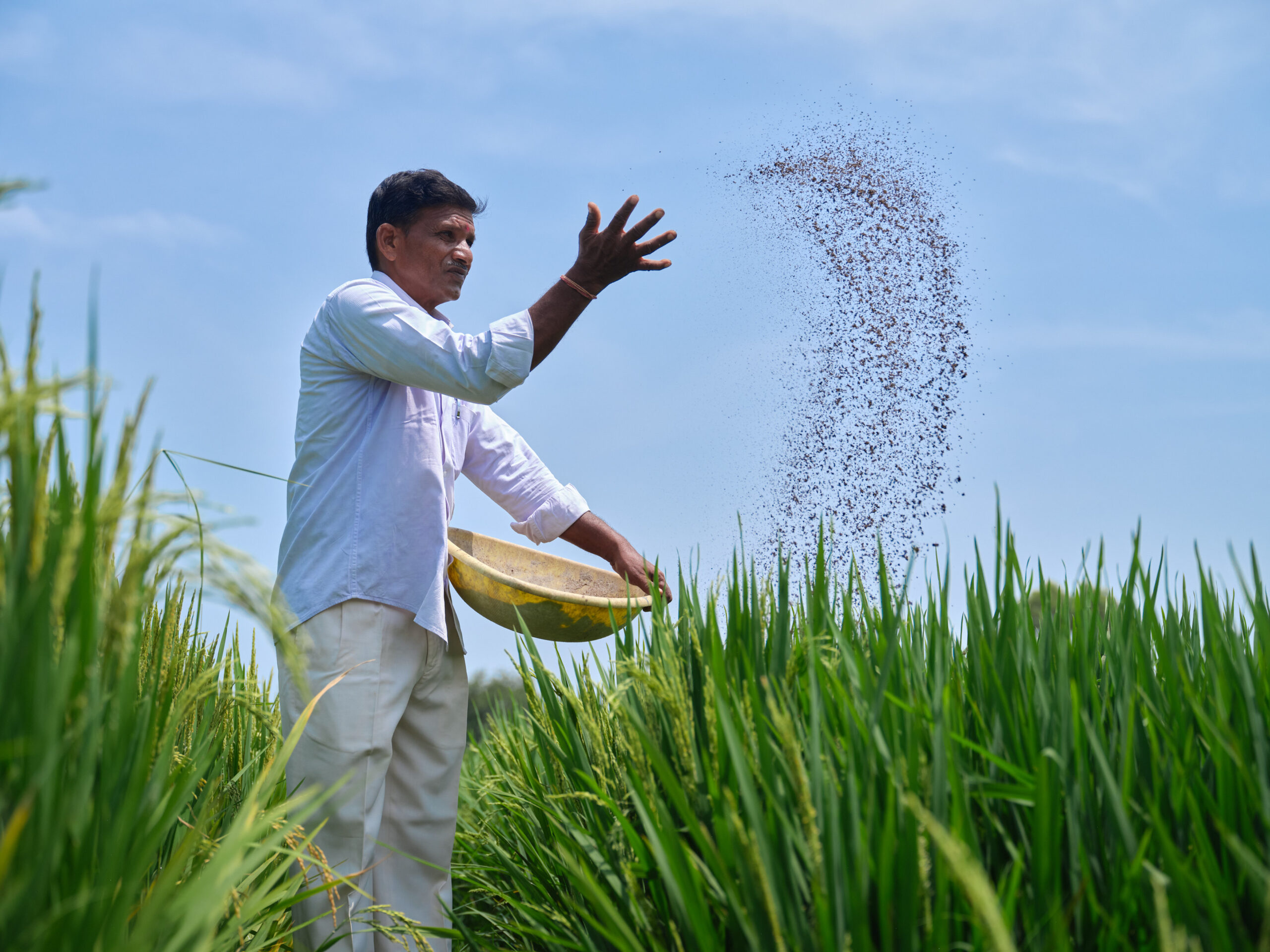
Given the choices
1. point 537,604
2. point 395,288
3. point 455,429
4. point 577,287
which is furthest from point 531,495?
point 577,287

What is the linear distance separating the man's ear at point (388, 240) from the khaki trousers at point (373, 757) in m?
1.16

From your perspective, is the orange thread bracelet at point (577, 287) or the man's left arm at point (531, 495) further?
the man's left arm at point (531, 495)

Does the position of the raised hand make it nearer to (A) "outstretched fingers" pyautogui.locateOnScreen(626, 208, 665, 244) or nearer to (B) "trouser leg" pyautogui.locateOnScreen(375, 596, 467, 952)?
(A) "outstretched fingers" pyautogui.locateOnScreen(626, 208, 665, 244)

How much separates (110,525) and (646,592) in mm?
2018

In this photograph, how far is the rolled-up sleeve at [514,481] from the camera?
3455 mm

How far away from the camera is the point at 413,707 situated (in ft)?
9.83

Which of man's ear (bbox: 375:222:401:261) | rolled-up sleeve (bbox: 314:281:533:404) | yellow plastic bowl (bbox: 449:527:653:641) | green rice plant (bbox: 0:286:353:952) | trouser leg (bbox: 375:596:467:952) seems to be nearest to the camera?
green rice plant (bbox: 0:286:353:952)

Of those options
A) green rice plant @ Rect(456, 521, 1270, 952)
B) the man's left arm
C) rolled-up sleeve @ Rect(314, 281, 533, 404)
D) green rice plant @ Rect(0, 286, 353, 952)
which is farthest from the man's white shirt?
green rice plant @ Rect(0, 286, 353, 952)

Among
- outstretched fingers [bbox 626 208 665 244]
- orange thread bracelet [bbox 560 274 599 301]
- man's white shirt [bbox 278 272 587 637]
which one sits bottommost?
man's white shirt [bbox 278 272 587 637]

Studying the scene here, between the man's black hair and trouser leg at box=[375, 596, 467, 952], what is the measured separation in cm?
130

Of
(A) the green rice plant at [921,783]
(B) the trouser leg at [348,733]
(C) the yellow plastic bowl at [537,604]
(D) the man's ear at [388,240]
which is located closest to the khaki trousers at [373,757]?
(B) the trouser leg at [348,733]

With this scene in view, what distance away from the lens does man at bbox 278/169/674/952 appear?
2.66 meters

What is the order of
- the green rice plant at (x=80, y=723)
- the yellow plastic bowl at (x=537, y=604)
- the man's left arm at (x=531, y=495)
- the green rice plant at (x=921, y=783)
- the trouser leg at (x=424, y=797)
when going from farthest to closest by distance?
the man's left arm at (x=531, y=495) < the trouser leg at (x=424, y=797) < the yellow plastic bowl at (x=537, y=604) < the green rice plant at (x=921, y=783) < the green rice plant at (x=80, y=723)

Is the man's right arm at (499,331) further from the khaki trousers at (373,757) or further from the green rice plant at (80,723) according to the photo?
the green rice plant at (80,723)
